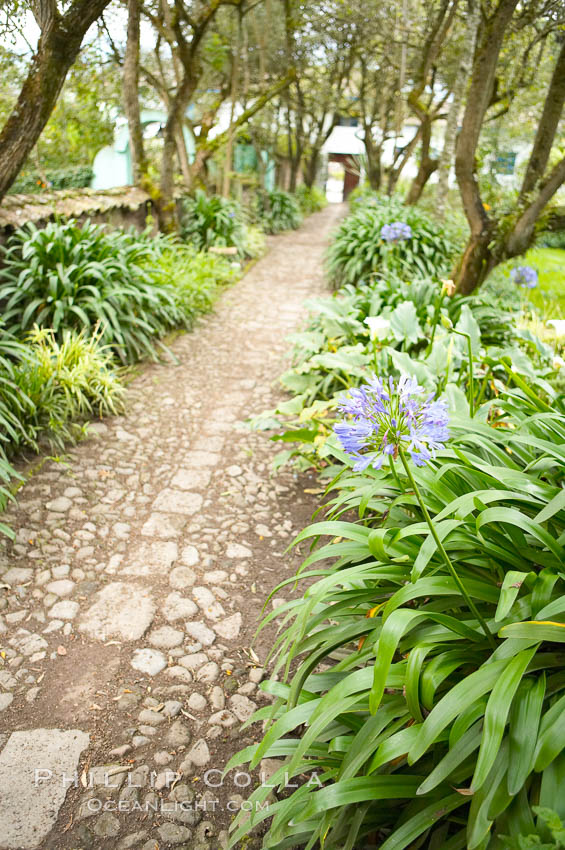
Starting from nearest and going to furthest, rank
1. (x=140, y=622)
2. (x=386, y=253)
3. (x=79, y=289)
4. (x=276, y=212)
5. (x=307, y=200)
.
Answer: (x=140, y=622) < (x=79, y=289) < (x=386, y=253) < (x=276, y=212) < (x=307, y=200)

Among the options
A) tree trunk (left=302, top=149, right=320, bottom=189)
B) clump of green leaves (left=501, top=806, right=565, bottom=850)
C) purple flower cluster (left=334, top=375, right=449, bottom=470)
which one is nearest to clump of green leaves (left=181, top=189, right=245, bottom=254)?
purple flower cluster (left=334, top=375, right=449, bottom=470)

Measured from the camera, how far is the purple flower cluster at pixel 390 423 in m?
1.33

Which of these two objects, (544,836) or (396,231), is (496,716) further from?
Answer: (396,231)

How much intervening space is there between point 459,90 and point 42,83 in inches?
222

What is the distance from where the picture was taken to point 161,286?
5.41m

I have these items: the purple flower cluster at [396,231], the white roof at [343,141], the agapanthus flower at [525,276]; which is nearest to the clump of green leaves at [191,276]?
the purple flower cluster at [396,231]

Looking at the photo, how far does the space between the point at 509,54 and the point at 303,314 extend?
16.6ft

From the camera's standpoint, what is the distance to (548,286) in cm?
916

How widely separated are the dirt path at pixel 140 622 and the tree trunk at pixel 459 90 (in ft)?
17.8

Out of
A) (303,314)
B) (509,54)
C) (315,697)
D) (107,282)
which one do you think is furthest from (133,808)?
(509,54)

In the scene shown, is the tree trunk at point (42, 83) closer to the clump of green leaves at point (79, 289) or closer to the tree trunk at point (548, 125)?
the clump of green leaves at point (79, 289)

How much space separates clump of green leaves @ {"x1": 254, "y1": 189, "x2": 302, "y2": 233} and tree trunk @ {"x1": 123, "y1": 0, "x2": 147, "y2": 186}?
17.8ft

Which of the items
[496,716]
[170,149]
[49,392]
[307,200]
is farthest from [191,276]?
[307,200]

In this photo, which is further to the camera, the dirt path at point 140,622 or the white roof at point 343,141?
the white roof at point 343,141
